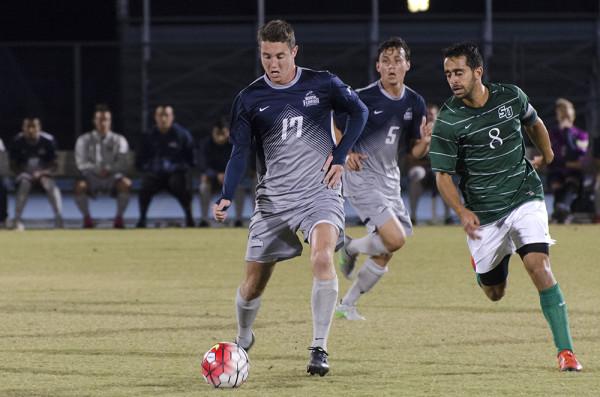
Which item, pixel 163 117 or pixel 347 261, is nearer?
pixel 347 261

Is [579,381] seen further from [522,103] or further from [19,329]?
[19,329]

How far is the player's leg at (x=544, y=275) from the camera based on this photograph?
7.32m

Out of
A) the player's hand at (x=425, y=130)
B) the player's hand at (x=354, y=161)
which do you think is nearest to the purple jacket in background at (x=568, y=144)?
the player's hand at (x=425, y=130)

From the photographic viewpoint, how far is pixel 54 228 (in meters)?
20.4

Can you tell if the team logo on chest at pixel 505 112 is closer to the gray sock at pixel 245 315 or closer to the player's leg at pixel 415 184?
the gray sock at pixel 245 315

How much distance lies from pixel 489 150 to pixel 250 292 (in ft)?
5.10

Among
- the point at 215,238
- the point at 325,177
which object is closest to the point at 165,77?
the point at 215,238

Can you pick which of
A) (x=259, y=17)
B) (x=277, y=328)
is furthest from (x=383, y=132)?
(x=259, y=17)

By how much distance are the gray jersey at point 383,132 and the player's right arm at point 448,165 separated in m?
2.97

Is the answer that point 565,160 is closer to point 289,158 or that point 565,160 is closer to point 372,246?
point 372,246

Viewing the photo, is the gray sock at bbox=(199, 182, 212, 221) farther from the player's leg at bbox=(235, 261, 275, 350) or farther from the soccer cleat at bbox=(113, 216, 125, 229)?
the player's leg at bbox=(235, 261, 275, 350)

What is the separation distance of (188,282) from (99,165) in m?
7.67

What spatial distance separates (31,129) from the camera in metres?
20.0

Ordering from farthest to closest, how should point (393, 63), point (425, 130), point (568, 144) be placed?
point (568, 144) < point (425, 130) < point (393, 63)
